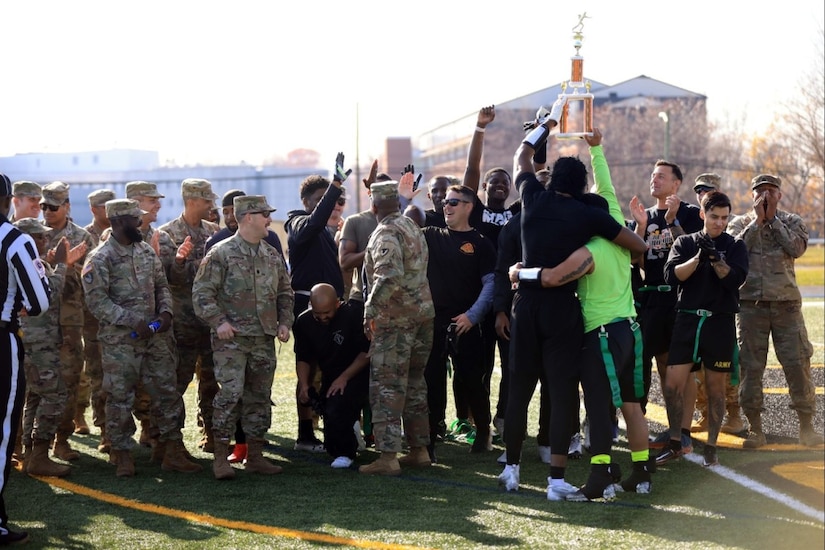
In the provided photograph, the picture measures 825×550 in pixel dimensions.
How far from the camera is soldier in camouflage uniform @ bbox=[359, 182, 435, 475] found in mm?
7832

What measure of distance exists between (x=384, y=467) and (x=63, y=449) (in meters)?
2.75

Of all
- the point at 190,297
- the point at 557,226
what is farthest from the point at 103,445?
the point at 557,226

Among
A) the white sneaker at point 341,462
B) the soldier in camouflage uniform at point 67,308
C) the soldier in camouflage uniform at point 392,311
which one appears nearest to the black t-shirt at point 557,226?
the soldier in camouflage uniform at point 392,311

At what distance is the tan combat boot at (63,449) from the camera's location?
866 centimetres

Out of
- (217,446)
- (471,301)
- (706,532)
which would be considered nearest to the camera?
(706,532)

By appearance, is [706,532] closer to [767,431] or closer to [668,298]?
[668,298]

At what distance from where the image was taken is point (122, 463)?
8.02 metres

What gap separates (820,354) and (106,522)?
1087 centimetres

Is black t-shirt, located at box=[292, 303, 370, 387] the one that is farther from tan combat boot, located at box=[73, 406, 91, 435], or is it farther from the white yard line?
the white yard line

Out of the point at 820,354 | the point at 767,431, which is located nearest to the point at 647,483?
the point at 767,431

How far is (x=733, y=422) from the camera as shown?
31.3 feet

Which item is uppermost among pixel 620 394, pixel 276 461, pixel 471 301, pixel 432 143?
pixel 432 143

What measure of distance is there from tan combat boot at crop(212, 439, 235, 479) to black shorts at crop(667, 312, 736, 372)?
345cm

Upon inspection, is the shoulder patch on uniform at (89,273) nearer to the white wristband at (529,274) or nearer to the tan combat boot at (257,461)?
the tan combat boot at (257,461)
